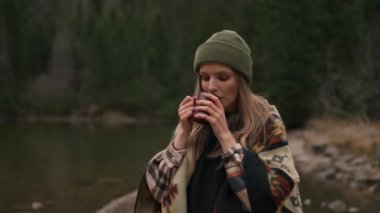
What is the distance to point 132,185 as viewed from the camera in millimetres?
16531

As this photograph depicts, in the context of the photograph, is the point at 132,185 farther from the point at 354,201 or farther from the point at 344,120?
the point at 344,120

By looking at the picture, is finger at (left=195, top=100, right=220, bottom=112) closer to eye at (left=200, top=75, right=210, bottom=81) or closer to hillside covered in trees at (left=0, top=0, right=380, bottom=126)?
eye at (left=200, top=75, right=210, bottom=81)

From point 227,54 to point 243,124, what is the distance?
0.29m

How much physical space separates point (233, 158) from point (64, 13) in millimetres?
86550

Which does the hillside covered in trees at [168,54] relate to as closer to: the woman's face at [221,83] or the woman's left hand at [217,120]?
the woman's face at [221,83]

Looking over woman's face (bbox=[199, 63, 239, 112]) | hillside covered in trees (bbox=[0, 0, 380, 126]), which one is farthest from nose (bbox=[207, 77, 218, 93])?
hillside covered in trees (bbox=[0, 0, 380, 126])

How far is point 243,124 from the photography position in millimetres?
2629

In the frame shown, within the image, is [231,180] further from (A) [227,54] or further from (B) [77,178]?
(B) [77,178]

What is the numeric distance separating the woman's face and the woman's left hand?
0.12m

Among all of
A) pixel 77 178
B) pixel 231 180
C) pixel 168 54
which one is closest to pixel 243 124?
pixel 231 180

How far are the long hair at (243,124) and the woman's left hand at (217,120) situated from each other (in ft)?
0.30

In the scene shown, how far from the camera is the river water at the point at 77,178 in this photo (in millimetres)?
13938

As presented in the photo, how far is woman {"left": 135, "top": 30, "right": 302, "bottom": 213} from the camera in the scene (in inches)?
96.7

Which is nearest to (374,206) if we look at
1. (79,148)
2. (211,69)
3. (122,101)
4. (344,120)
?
(211,69)
